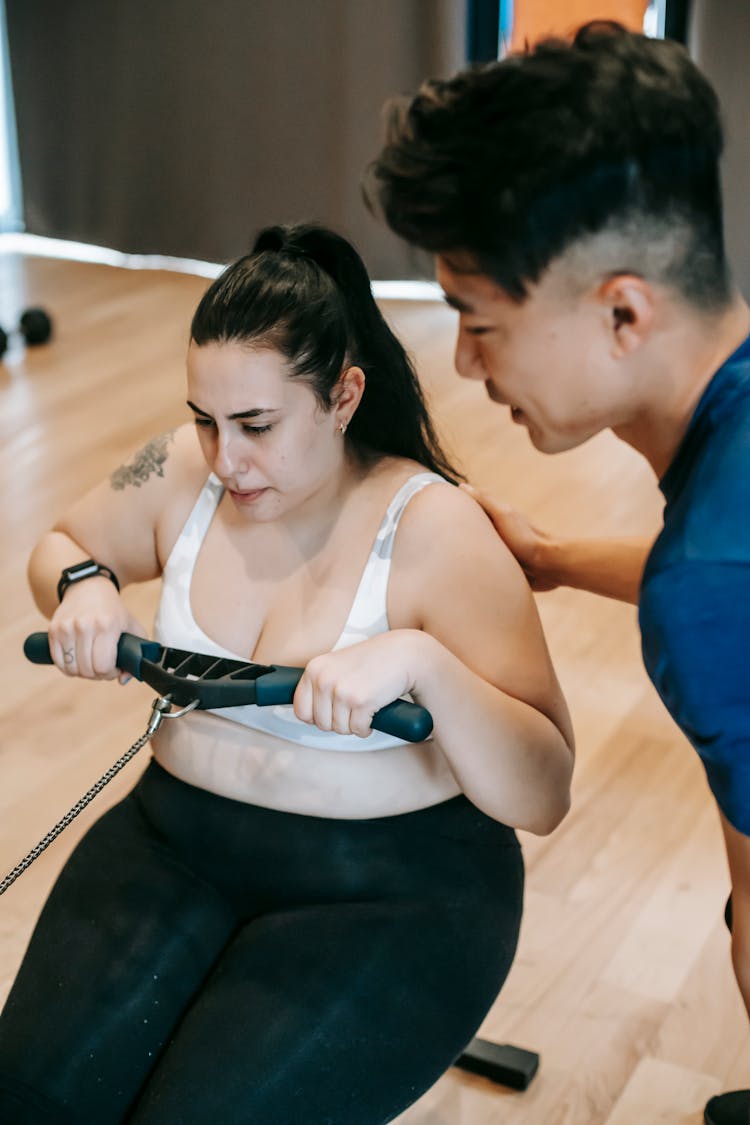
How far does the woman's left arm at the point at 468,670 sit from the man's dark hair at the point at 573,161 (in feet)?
1.17

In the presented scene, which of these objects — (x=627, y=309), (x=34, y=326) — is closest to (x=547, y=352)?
(x=627, y=309)

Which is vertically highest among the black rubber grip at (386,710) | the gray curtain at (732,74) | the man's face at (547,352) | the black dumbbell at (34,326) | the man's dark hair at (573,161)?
the man's dark hair at (573,161)

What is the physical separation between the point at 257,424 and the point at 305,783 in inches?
13.6

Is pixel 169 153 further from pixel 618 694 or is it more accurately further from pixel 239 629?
pixel 239 629

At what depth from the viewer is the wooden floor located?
5.49 ft

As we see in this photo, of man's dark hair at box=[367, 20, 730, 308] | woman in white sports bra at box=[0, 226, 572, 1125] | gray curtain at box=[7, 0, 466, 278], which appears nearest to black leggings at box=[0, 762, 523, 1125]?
woman in white sports bra at box=[0, 226, 572, 1125]

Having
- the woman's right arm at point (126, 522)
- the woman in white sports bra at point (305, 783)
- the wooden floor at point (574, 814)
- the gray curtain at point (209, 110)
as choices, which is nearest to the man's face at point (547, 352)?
the woman in white sports bra at point (305, 783)

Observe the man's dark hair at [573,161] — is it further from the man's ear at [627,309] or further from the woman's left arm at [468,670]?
the woman's left arm at [468,670]

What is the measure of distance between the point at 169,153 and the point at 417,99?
4.13m

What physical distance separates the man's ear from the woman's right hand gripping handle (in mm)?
598

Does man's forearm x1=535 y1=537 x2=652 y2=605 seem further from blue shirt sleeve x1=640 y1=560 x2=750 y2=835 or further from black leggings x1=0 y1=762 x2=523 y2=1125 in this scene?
blue shirt sleeve x1=640 y1=560 x2=750 y2=835

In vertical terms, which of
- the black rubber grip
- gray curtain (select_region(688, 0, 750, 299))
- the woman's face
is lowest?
gray curtain (select_region(688, 0, 750, 299))

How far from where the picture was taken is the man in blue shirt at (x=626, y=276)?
919 millimetres

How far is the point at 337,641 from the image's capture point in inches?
52.9
